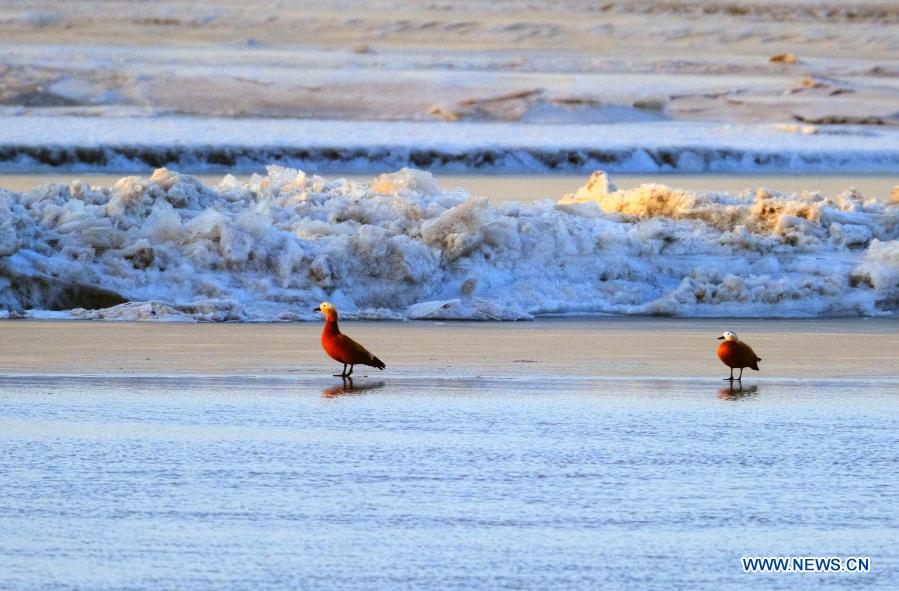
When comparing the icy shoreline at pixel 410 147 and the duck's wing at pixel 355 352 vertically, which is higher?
the icy shoreline at pixel 410 147

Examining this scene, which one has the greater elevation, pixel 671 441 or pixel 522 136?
pixel 522 136

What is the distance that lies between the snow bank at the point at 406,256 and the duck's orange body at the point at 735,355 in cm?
280

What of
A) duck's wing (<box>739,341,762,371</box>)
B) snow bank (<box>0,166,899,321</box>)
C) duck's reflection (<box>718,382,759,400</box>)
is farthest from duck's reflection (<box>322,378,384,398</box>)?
snow bank (<box>0,166,899,321</box>)

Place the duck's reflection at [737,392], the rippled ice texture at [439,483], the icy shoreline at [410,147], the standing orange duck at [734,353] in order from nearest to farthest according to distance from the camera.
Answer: the rippled ice texture at [439,483], the duck's reflection at [737,392], the standing orange duck at [734,353], the icy shoreline at [410,147]

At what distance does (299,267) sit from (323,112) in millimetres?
15819

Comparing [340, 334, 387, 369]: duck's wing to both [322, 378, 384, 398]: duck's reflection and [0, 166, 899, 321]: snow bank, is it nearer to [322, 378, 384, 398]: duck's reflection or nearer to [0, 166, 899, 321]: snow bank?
[322, 378, 384, 398]: duck's reflection

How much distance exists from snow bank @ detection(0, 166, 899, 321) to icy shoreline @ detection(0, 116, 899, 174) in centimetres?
807

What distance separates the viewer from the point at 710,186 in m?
19.4

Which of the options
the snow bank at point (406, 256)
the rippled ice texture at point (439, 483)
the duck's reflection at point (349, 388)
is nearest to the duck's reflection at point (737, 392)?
the rippled ice texture at point (439, 483)

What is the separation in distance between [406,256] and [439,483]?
5.65m

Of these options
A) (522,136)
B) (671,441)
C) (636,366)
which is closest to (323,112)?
(522,136)

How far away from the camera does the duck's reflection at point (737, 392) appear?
8.53m

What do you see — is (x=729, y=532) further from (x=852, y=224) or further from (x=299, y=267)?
(x=852, y=224)

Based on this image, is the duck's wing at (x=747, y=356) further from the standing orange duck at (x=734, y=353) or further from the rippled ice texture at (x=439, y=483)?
the rippled ice texture at (x=439, y=483)
